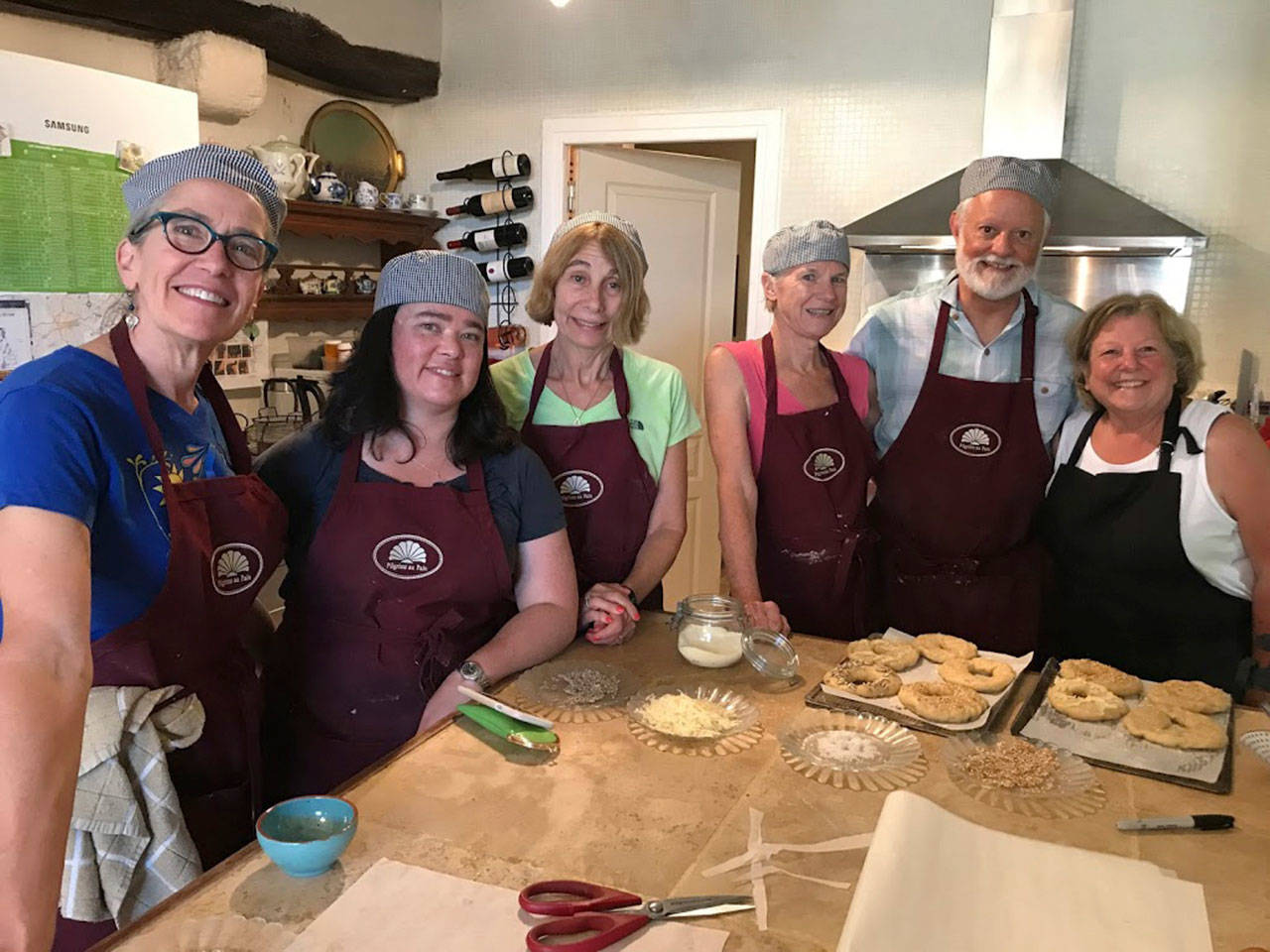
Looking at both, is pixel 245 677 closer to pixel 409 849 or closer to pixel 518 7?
pixel 409 849

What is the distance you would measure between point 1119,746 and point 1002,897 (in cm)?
45

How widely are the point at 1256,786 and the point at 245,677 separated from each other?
1.42 meters

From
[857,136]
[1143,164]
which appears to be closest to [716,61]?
[857,136]

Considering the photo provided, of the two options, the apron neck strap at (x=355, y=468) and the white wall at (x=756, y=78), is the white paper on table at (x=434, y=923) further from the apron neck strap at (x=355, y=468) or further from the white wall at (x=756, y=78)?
the white wall at (x=756, y=78)

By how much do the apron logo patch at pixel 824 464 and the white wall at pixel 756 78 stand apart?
168 centimetres

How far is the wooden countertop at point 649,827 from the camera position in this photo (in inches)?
37.8

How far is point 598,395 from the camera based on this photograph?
2115mm

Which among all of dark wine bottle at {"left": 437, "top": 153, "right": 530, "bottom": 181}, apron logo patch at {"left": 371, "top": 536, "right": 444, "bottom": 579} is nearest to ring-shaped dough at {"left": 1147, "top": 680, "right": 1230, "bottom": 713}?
apron logo patch at {"left": 371, "top": 536, "right": 444, "bottom": 579}

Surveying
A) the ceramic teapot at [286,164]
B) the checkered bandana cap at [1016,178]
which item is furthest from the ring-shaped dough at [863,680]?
the ceramic teapot at [286,164]

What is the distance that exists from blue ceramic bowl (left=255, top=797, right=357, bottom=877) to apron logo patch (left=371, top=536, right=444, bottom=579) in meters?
0.55

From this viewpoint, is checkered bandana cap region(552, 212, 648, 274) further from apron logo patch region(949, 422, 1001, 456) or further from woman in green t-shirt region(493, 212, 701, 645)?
apron logo patch region(949, 422, 1001, 456)

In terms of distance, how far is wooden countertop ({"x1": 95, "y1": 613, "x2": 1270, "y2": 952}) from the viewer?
959 mm

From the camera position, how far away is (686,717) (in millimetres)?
1364

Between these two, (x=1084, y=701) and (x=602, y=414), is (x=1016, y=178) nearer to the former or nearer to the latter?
(x=602, y=414)
